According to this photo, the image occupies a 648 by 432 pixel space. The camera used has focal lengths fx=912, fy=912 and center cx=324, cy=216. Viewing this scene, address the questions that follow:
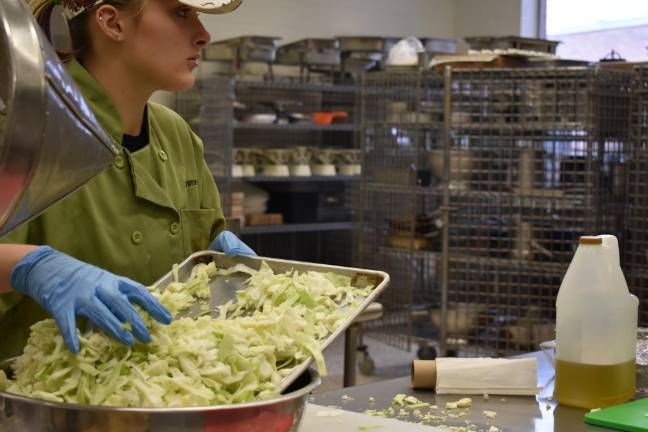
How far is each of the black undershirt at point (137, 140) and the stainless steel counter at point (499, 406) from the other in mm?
709

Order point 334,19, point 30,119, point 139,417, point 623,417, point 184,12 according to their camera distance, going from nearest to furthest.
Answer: point 30,119 → point 139,417 → point 623,417 → point 184,12 → point 334,19

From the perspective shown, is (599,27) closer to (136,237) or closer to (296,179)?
(296,179)

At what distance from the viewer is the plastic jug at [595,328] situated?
1.78 meters

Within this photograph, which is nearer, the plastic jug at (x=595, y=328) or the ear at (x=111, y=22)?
the plastic jug at (x=595, y=328)

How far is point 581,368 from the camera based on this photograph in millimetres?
1811

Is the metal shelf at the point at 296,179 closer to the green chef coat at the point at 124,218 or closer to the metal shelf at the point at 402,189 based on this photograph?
the metal shelf at the point at 402,189

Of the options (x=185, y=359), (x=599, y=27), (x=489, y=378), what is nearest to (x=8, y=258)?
(x=185, y=359)

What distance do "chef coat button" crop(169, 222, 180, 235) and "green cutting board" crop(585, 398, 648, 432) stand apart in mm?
987

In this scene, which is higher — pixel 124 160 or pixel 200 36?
pixel 200 36

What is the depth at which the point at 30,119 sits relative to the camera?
0.80 m

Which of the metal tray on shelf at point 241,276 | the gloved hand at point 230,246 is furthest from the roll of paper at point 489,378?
the gloved hand at point 230,246

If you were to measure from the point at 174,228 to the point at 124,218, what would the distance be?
150 millimetres

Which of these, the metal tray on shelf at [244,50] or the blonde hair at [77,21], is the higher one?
the metal tray on shelf at [244,50]

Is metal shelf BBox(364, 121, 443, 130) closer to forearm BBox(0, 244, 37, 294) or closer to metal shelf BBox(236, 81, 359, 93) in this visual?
metal shelf BBox(236, 81, 359, 93)
